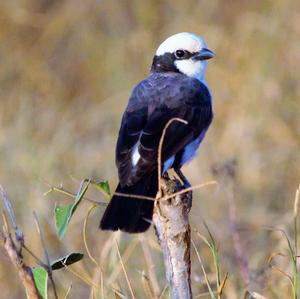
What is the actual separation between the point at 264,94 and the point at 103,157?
127cm

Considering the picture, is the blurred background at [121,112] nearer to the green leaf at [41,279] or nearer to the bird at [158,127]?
the bird at [158,127]

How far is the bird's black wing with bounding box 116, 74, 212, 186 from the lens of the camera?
167 inches

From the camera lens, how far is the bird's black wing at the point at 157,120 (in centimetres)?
425

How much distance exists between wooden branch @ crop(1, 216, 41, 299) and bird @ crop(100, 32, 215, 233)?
96 cm

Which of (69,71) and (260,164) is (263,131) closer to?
(260,164)

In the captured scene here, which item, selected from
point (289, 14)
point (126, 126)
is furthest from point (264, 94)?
point (126, 126)

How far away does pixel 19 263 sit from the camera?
2797 mm

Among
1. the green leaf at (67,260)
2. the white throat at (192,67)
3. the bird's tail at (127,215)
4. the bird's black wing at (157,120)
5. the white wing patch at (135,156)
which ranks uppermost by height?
the white throat at (192,67)

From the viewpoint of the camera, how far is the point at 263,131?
7.31 meters

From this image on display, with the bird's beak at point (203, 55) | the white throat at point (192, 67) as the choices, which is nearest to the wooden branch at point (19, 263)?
the white throat at point (192, 67)

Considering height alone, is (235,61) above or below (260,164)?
above

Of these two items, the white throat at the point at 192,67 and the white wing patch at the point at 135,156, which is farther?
the white throat at the point at 192,67

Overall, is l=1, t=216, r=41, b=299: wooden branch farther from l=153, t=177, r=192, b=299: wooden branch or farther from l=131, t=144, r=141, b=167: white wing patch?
l=131, t=144, r=141, b=167: white wing patch

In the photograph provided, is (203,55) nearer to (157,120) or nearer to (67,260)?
(157,120)
